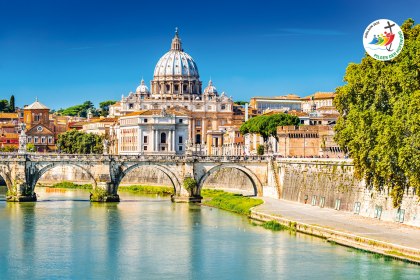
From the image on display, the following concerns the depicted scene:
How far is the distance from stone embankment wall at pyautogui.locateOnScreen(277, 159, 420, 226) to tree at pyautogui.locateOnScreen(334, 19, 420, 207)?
614 mm

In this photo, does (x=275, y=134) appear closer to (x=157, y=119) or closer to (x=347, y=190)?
(x=157, y=119)

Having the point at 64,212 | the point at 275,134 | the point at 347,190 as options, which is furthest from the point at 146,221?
the point at 275,134

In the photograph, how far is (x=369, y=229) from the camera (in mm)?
36844

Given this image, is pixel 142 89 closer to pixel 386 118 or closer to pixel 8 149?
pixel 8 149

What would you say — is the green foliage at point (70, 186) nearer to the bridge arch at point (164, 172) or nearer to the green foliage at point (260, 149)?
the green foliage at point (260, 149)

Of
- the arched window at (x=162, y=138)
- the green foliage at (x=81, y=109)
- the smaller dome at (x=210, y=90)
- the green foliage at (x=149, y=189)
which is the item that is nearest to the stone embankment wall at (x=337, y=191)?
the green foliage at (x=149, y=189)

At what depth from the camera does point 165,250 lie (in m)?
Answer: 35.9

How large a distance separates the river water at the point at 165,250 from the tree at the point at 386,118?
374 centimetres

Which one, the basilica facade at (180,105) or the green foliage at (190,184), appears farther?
the basilica facade at (180,105)

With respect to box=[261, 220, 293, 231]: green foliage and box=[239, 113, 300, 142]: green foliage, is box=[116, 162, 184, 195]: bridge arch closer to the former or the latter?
box=[261, 220, 293, 231]: green foliage

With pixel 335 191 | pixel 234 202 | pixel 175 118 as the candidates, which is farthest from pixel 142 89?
pixel 335 191

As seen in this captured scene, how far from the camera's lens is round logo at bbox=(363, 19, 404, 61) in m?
38.5

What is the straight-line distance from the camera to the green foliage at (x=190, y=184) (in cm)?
5634

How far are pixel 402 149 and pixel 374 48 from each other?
5876 mm
